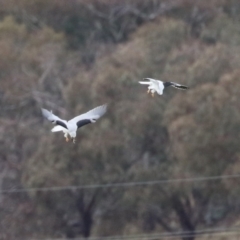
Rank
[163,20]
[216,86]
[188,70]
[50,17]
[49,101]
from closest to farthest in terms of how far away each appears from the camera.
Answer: [216,86] < [188,70] < [49,101] < [163,20] < [50,17]

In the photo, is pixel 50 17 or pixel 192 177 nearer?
pixel 192 177

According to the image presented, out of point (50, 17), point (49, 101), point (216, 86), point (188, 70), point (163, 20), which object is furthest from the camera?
point (50, 17)

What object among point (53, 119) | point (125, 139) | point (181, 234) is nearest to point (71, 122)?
point (53, 119)

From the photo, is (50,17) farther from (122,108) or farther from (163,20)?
(122,108)

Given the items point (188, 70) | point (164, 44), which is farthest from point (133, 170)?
point (164, 44)

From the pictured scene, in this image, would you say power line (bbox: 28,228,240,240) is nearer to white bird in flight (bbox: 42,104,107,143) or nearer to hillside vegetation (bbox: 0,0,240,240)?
hillside vegetation (bbox: 0,0,240,240)

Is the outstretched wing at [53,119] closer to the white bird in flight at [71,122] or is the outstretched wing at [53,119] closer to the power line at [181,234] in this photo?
the white bird in flight at [71,122]

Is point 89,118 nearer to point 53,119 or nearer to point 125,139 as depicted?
point 53,119

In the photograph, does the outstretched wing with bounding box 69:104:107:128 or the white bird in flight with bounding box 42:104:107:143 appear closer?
the white bird in flight with bounding box 42:104:107:143

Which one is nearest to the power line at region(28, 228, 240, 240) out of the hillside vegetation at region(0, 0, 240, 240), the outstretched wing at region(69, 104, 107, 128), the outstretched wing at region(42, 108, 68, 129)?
the hillside vegetation at region(0, 0, 240, 240)

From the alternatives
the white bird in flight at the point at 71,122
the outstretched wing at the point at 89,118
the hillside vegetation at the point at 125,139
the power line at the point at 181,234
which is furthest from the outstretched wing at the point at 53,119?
the hillside vegetation at the point at 125,139

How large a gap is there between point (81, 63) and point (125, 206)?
553 cm

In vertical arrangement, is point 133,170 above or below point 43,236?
above

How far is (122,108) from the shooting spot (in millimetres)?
20500
